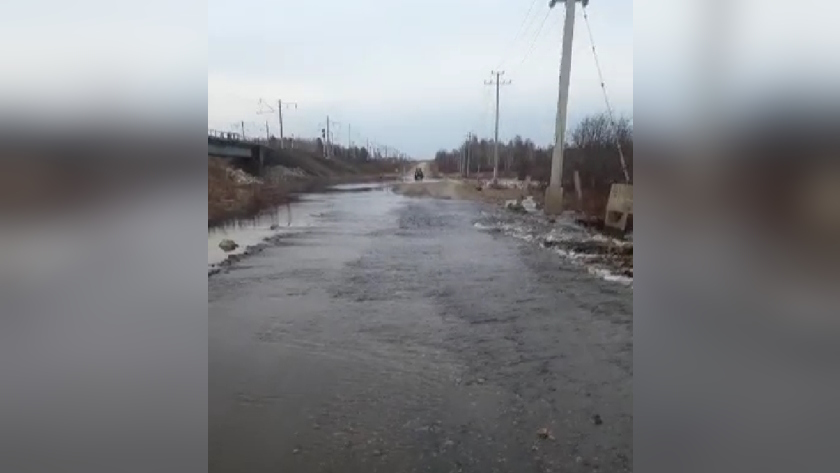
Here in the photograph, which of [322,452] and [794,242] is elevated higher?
[794,242]

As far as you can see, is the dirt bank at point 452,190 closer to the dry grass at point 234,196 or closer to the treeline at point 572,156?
the treeline at point 572,156

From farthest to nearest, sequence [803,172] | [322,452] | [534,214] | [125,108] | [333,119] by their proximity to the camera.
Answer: [534,214] → [333,119] → [322,452] → [125,108] → [803,172]

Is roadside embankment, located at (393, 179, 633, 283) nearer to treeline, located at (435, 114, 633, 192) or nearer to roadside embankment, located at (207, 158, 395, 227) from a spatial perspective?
treeline, located at (435, 114, 633, 192)

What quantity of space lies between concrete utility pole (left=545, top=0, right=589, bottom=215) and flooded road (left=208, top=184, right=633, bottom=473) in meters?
0.13

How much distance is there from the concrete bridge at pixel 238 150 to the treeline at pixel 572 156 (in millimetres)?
454

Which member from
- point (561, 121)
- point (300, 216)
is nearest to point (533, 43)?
point (561, 121)

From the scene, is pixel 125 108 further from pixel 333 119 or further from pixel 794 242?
pixel 794 242

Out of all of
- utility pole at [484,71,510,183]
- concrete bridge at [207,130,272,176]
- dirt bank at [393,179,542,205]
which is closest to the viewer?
concrete bridge at [207,130,272,176]

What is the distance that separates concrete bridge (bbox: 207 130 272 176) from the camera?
1.24m

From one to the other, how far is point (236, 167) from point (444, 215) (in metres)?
0.55

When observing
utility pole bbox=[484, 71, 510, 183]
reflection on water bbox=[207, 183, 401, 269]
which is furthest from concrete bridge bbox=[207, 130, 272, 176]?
utility pole bbox=[484, 71, 510, 183]

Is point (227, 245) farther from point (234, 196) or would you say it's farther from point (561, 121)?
point (561, 121)

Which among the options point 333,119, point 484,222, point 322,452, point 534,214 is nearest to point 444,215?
point 484,222

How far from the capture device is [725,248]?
105 centimetres
